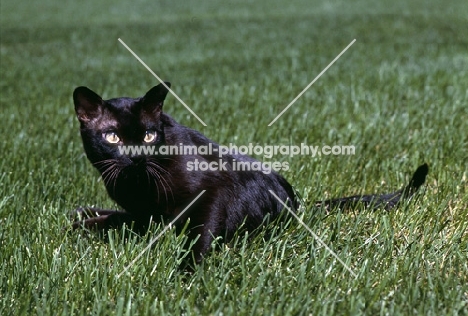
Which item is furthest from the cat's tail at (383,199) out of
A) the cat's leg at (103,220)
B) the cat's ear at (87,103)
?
the cat's ear at (87,103)

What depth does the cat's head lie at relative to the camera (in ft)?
10.7

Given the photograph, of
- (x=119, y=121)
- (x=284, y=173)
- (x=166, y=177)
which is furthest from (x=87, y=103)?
(x=284, y=173)

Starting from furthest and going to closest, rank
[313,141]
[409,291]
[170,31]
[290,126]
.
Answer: [170,31] → [290,126] → [313,141] → [409,291]

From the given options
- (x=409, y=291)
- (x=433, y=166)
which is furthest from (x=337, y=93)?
(x=409, y=291)

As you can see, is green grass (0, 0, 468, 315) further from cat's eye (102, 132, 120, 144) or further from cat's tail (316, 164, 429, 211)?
cat's eye (102, 132, 120, 144)

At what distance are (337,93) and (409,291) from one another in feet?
15.4

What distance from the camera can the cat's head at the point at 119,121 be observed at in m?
3.27

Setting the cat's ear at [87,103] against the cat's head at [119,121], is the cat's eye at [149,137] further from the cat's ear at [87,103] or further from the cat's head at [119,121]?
the cat's ear at [87,103]

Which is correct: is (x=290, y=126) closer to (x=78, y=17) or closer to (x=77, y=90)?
(x=77, y=90)

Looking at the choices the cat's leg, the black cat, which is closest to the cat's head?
the black cat

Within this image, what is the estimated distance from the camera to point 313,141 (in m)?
4.97

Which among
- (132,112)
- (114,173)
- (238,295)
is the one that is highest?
(132,112)

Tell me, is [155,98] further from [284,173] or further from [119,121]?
[284,173]

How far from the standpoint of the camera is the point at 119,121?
3279mm
